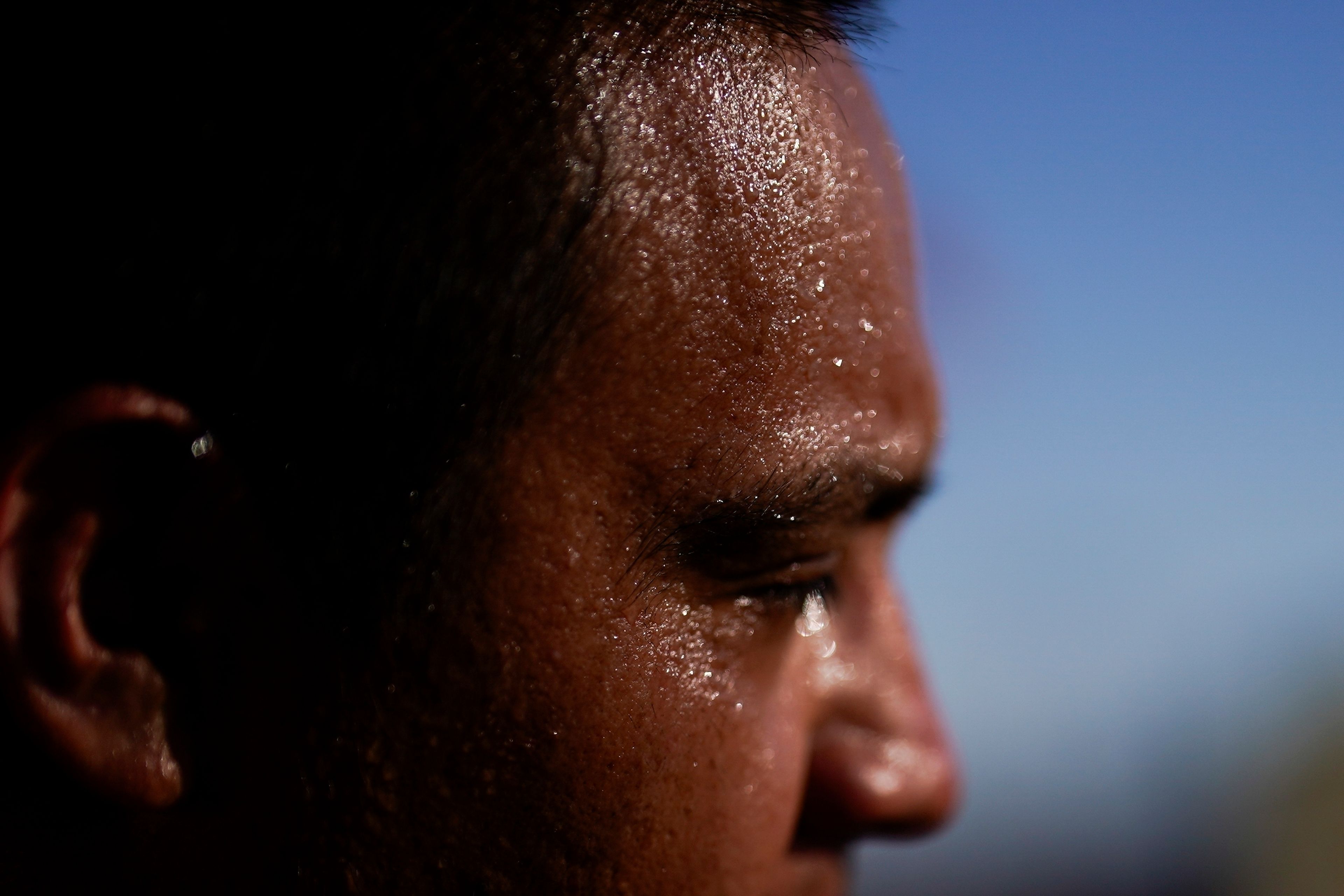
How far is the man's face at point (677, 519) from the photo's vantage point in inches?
44.3

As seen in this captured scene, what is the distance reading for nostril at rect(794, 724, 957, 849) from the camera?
1.46 metres

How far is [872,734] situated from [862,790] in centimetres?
8

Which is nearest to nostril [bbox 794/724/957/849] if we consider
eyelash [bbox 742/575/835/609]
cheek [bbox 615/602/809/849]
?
cheek [bbox 615/602/809/849]

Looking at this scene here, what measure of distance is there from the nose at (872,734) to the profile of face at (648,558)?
0.10 meters

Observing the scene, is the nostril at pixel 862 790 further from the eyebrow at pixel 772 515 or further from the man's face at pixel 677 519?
the eyebrow at pixel 772 515

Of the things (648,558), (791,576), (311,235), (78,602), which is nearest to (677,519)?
(648,558)

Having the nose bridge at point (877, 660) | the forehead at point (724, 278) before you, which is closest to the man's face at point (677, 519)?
the forehead at point (724, 278)

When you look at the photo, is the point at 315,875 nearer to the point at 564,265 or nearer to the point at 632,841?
the point at 632,841

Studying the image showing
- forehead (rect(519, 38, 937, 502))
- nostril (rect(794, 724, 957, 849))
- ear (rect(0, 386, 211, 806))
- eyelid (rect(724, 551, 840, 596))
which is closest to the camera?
ear (rect(0, 386, 211, 806))

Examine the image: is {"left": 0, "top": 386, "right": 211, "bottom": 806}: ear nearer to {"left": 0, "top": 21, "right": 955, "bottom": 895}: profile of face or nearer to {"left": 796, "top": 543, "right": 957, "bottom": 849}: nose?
{"left": 0, "top": 21, "right": 955, "bottom": 895}: profile of face

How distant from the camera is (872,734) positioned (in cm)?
151

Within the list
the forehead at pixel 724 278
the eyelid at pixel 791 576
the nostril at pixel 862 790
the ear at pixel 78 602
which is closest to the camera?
the ear at pixel 78 602

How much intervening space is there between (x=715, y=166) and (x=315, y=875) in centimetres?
79

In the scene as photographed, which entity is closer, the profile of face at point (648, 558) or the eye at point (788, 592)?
the profile of face at point (648, 558)
